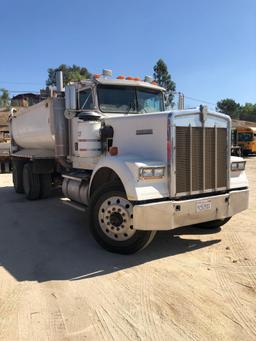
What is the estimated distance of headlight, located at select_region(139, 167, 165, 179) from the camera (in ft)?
13.7

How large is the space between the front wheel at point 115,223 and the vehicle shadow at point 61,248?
16cm

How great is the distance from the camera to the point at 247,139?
31562 mm

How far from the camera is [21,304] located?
330 centimetres

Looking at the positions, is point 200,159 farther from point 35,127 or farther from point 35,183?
point 35,183

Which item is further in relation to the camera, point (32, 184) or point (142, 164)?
point (32, 184)

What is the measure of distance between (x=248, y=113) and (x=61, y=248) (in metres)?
102

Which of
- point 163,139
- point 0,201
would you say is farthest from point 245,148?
point 163,139

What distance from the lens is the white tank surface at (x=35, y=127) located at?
7062 mm

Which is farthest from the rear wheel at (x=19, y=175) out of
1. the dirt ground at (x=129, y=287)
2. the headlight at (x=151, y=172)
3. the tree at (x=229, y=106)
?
the tree at (x=229, y=106)

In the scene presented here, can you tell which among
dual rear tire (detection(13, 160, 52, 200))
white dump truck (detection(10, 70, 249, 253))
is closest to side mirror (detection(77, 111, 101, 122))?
white dump truck (detection(10, 70, 249, 253))

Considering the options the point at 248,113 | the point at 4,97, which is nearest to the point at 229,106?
the point at 248,113

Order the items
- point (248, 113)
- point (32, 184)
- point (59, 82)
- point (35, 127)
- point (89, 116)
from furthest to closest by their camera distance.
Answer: point (248, 113) < point (32, 184) < point (35, 127) < point (59, 82) < point (89, 116)

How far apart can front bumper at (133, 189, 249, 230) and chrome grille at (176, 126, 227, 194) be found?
0.21 metres

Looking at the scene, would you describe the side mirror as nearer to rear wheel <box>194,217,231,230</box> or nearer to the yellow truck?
rear wheel <box>194,217,231,230</box>
